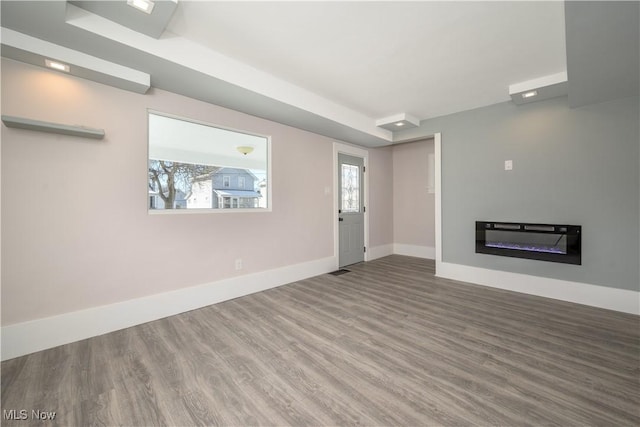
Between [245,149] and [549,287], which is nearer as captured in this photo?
[549,287]

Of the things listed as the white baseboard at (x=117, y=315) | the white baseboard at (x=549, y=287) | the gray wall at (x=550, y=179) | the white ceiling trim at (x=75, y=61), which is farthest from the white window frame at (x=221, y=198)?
the white baseboard at (x=549, y=287)

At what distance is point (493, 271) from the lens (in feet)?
12.6

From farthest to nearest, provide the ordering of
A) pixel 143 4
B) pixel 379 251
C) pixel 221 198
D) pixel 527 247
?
1. pixel 379 251
2. pixel 527 247
3. pixel 221 198
4. pixel 143 4

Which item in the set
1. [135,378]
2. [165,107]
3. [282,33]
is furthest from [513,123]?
[135,378]

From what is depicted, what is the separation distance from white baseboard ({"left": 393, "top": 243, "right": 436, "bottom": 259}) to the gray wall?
137 centimetres

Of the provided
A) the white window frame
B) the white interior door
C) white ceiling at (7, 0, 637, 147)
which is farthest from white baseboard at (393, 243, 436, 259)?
the white window frame

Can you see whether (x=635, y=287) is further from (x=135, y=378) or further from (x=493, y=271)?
(x=135, y=378)

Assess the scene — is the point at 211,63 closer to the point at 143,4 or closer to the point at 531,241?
the point at 143,4

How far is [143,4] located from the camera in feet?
6.04

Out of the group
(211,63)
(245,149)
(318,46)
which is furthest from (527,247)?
(211,63)

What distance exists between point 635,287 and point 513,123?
93.1 inches

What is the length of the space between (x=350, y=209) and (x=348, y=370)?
3.55 meters

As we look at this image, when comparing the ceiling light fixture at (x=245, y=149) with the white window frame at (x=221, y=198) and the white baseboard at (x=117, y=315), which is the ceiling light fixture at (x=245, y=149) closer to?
the white window frame at (x=221, y=198)

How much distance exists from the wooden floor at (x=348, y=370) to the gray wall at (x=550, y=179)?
28.9 inches
